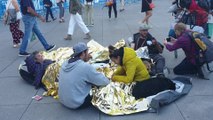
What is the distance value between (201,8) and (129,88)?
3.11 meters

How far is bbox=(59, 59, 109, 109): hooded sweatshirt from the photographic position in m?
4.66

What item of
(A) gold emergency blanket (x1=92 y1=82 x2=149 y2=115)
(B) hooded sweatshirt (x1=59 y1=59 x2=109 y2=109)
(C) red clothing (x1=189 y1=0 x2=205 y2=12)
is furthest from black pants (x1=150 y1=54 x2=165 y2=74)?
(C) red clothing (x1=189 y1=0 x2=205 y2=12)

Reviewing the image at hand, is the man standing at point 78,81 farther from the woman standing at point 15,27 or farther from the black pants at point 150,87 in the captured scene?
the woman standing at point 15,27

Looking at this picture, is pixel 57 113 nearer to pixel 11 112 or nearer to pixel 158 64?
pixel 11 112

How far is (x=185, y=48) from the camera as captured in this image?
18.8 feet

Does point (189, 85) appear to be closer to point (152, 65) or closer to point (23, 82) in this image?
point (152, 65)

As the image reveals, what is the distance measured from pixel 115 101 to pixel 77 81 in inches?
26.9

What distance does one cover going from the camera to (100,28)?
11.4 meters

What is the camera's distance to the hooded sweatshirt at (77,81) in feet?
15.3

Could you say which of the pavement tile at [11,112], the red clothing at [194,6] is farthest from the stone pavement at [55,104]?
the red clothing at [194,6]

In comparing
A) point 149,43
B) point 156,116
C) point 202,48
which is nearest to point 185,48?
point 202,48

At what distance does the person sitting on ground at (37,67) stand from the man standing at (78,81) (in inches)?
46.1

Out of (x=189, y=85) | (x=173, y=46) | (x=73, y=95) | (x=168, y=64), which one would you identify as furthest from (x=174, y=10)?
(x=73, y=95)

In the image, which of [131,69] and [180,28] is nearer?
[131,69]
